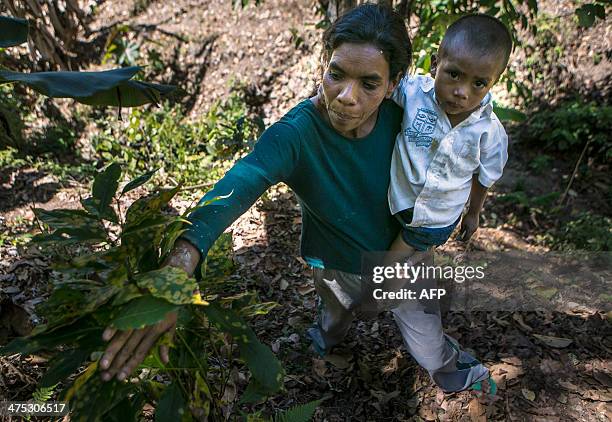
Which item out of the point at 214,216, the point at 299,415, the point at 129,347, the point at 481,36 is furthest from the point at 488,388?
the point at 129,347

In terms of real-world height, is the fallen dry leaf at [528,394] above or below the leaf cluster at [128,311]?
below

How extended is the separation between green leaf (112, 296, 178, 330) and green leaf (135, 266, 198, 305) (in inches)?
0.6

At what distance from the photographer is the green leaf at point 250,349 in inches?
46.5

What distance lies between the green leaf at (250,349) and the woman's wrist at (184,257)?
12 centimetres

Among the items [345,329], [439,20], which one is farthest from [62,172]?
[439,20]

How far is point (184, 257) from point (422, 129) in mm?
1047

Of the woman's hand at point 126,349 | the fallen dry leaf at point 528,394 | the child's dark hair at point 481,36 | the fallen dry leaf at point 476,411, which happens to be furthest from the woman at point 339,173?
the fallen dry leaf at point 528,394

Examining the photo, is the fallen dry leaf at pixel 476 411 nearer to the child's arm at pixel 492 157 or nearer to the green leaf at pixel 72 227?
the child's arm at pixel 492 157

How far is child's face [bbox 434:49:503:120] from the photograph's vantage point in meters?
1.67

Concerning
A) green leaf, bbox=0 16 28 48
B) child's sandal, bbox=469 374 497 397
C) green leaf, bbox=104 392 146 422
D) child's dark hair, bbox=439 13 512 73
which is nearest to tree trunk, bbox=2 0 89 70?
green leaf, bbox=0 16 28 48

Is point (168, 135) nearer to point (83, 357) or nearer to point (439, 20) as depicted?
point (439, 20)

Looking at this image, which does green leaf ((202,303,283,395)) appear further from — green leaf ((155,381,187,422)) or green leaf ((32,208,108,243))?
green leaf ((32,208,108,243))

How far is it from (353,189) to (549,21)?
190 inches

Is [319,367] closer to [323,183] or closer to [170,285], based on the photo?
[323,183]
